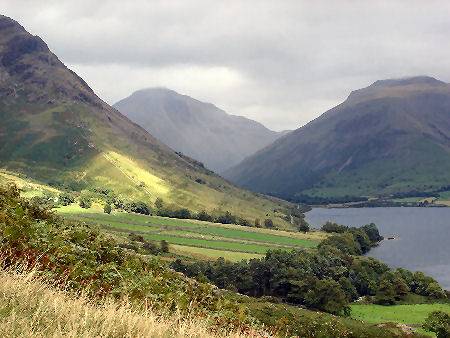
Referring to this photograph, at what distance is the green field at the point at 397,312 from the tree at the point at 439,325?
272 inches

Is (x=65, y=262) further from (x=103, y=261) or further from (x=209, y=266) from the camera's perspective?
(x=209, y=266)

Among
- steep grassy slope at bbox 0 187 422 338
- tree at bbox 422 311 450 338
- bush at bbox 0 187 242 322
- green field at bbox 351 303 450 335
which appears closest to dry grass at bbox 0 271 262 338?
steep grassy slope at bbox 0 187 422 338

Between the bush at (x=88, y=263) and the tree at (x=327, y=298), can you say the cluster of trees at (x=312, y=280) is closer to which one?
the tree at (x=327, y=298)

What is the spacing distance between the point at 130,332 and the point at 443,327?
95.2 meters

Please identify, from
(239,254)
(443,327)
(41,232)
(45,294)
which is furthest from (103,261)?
(239,254)

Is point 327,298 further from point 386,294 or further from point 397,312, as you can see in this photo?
point 386,294

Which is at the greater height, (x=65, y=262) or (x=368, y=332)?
(x=65, y=262)

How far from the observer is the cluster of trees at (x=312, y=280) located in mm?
121188

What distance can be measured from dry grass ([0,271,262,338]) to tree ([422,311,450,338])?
9334 cm

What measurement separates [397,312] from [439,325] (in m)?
28.1

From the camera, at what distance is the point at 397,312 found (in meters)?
119

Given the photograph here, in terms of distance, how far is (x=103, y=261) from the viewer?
21.5 meters

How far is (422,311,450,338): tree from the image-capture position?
296 ft

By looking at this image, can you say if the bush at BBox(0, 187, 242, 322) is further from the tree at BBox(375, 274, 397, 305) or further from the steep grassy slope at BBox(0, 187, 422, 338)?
the tree at BBox(375, 274, 397, 305)
